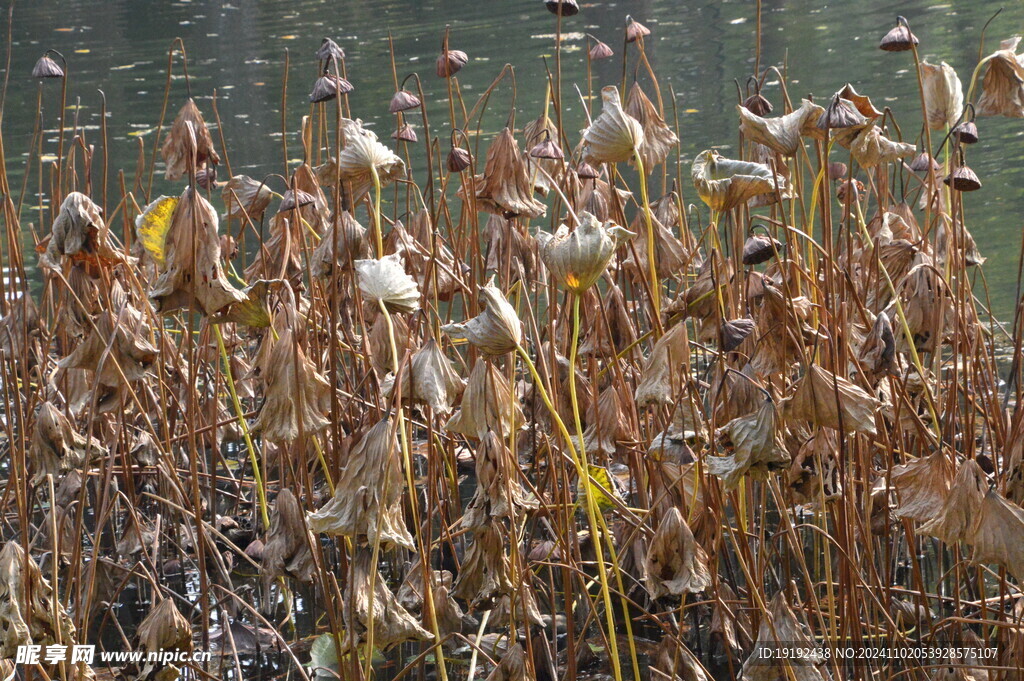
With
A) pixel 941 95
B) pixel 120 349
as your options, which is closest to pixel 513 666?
pixel 120 349

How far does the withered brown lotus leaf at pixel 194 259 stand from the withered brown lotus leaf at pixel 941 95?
2.93 ft

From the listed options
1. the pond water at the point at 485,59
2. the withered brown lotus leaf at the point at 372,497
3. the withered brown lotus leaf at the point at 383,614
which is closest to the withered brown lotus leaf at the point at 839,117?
the withered brown lotus leaf at the point at 372,497

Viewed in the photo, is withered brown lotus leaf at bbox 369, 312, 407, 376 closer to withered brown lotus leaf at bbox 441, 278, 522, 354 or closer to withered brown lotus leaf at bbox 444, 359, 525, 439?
withered brown lotus leaf at bbox 444, 359, 525, 439

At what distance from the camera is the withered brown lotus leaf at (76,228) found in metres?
1.22

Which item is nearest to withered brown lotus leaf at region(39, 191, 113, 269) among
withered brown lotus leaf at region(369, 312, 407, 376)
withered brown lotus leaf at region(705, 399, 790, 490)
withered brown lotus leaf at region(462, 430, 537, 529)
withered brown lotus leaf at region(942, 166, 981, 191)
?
withered brown lotus leaf at region(369, 312, 407, 376)

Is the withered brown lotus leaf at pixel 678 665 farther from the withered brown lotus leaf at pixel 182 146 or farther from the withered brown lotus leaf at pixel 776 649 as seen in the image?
the withered brown lotus leaf at pixel 182 146

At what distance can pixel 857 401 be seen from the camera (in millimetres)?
1021

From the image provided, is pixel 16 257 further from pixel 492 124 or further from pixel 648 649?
pixel 492 124

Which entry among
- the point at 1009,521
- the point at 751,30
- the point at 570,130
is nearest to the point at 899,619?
the point at 1009,521

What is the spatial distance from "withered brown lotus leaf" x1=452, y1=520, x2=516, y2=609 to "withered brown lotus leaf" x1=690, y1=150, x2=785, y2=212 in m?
0.41

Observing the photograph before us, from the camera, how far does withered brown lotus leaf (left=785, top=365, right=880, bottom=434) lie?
3.33ft

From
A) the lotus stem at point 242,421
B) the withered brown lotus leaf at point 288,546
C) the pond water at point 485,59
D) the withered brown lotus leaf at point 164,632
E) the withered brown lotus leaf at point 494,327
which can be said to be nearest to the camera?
the withered brown lotus leaf at point 494,327

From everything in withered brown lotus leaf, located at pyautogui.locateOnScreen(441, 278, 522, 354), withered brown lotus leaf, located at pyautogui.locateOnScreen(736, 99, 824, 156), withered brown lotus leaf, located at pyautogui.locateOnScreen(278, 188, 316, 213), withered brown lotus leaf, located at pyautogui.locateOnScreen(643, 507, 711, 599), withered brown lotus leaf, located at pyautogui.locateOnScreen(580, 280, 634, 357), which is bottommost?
withered brown lotus leaf, located at pyautogui.locateOnScreen(643, 507, 711, 599)

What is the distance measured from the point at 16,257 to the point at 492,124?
442cm
